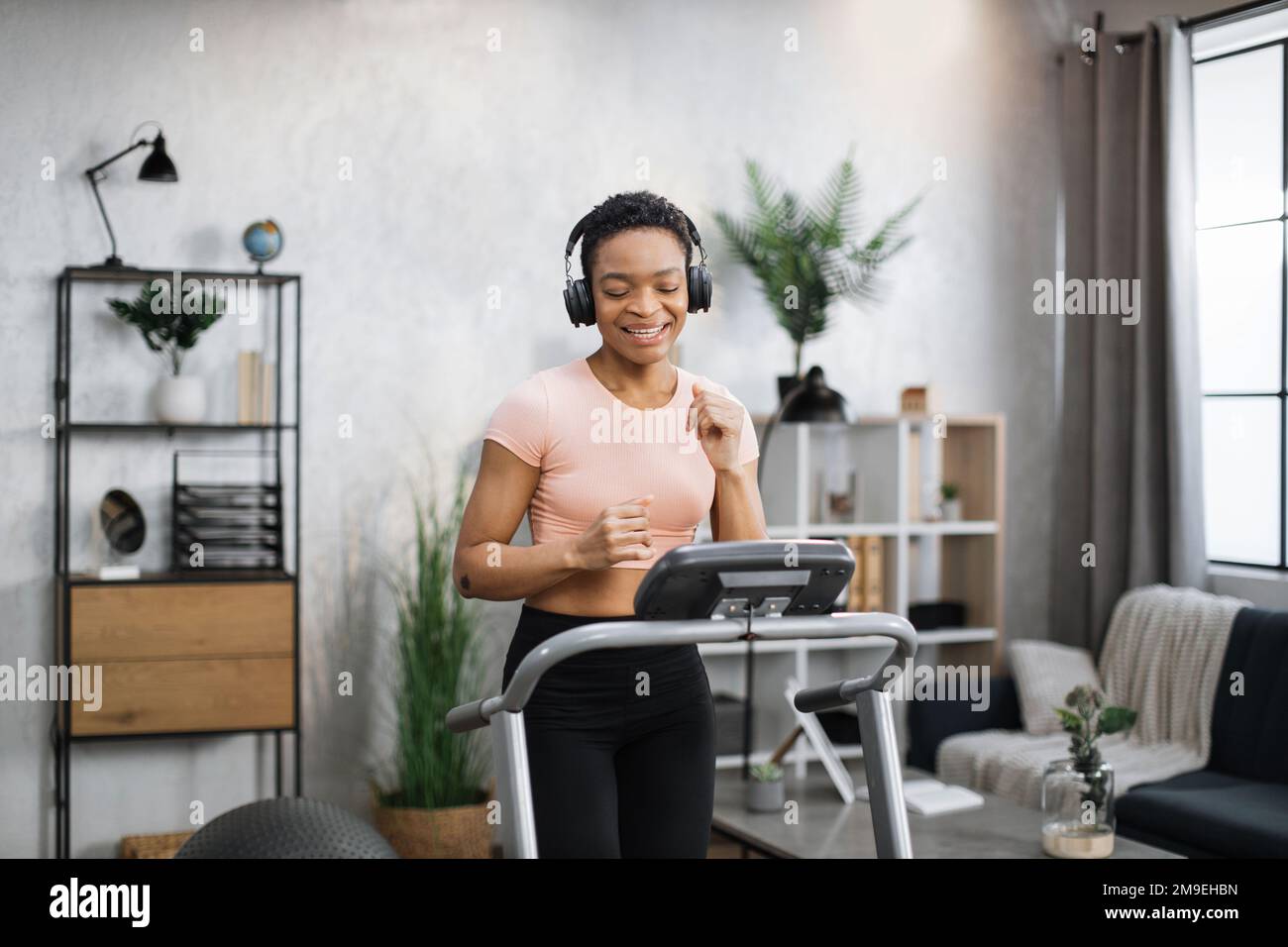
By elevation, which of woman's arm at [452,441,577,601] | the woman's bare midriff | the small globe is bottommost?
the woman's bare midriff

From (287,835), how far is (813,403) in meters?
2.68

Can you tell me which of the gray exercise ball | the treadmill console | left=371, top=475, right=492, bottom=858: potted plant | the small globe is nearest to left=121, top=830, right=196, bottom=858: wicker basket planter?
left=371, top=475, right=492, bottom=858: potted plant

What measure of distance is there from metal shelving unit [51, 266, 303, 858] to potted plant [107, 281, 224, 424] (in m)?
0.05

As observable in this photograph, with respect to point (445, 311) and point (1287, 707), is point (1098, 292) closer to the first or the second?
point (1287, 707)

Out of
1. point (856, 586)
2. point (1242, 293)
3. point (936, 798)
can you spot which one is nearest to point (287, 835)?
point (936, 798)

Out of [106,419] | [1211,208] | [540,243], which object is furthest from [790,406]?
[106,419]

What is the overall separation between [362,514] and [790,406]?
1.34m

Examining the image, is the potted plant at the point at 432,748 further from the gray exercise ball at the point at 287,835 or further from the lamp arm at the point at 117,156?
the gray exercise ball at the point at 287,835

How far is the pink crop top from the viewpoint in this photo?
183 cm

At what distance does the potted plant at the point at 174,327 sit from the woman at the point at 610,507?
7.32ft

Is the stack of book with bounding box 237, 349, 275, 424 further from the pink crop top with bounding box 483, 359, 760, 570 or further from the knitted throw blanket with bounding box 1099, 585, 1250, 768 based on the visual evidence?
the knitted throw blanket with bounding box 1099, 585, 1250, 768

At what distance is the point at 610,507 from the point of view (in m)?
1.70

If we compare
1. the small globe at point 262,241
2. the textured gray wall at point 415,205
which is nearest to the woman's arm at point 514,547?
the small globe at point 262,241

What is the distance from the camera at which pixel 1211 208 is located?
14.8 feet
